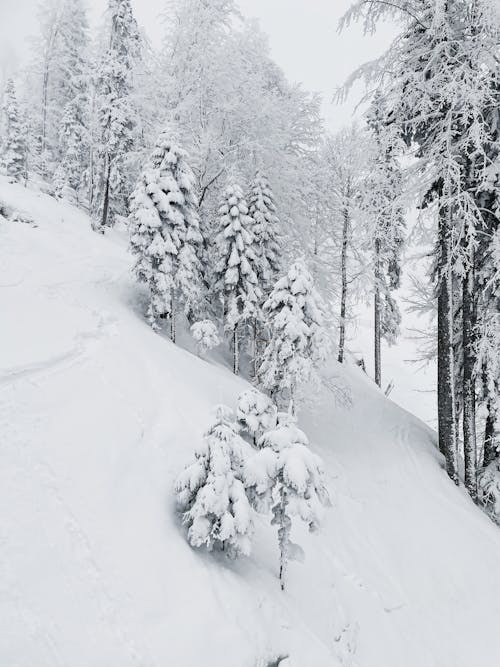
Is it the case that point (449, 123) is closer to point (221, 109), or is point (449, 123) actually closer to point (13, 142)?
point (221, 109)

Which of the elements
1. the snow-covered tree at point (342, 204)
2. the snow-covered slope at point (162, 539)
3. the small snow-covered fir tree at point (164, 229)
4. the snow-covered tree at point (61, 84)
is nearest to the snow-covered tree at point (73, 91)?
the snow-covered tree at point (61, 84)

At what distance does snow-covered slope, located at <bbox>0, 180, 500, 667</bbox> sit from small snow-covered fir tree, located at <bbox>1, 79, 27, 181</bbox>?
64.9 ft

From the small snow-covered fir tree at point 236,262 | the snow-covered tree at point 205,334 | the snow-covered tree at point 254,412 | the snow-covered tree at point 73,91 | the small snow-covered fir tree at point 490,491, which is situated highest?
the snow-covered tree at point 73,91

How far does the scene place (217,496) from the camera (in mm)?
6125

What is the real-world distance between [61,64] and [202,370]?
32.9 m

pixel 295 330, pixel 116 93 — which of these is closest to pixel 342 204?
pixel 295 330

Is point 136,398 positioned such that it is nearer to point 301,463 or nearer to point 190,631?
point 301,463

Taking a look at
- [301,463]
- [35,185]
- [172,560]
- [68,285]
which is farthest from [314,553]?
[35,185]

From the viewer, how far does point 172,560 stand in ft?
19.4

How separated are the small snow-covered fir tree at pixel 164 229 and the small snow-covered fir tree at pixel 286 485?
9.36 m

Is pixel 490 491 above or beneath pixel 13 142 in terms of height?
beneath

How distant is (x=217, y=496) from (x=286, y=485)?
1.06 meters

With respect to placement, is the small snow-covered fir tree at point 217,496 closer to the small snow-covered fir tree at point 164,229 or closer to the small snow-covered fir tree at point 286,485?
the small snow-covered fir tree at point 286,485

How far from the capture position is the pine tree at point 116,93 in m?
Answer: 27.4
